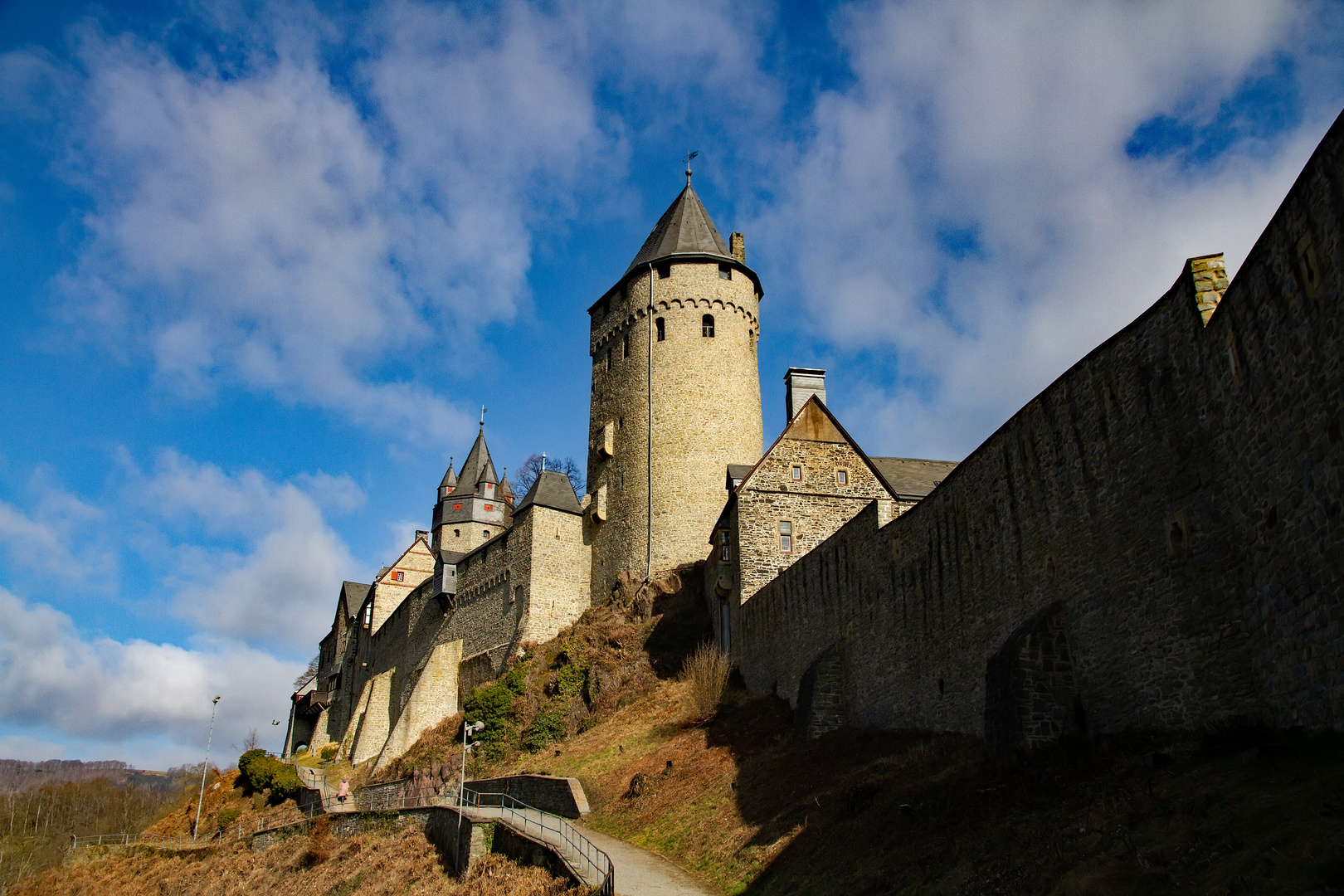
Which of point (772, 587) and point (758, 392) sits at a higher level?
point (758, 392)

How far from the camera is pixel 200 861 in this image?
35.2 metres

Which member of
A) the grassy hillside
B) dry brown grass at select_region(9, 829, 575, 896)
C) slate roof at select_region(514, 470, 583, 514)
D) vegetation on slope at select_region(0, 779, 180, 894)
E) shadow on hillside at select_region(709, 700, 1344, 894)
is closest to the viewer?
shadow on hillside at select_region(709, 700, 1344, 894)

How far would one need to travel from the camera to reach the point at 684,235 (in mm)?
45312

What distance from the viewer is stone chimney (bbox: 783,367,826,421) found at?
35.1 m

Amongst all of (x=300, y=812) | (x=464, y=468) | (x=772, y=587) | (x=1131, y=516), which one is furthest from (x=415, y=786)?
(x=464, y=468)

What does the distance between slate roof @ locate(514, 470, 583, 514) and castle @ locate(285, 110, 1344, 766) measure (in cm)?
456

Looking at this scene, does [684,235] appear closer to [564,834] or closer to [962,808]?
[564,834]

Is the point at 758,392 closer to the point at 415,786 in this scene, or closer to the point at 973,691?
the point at 415,786

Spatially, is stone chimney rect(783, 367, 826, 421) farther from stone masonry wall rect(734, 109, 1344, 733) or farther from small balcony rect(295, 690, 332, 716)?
small balcony rect(295, 690, 332, 716)

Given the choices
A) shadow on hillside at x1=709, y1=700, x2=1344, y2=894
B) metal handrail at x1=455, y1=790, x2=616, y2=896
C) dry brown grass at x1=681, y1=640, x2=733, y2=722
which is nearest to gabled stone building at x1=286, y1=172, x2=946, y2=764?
dry brown grass at x1=681, y1=640, x2=733, y2=722

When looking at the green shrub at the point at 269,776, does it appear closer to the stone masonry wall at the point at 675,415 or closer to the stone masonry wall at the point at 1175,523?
the stone masonry wall at the point at 675,415

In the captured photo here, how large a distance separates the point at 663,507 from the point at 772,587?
13.1 metres

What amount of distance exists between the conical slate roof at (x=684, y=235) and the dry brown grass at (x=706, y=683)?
70.1 ft

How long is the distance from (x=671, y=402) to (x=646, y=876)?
88.9ft
